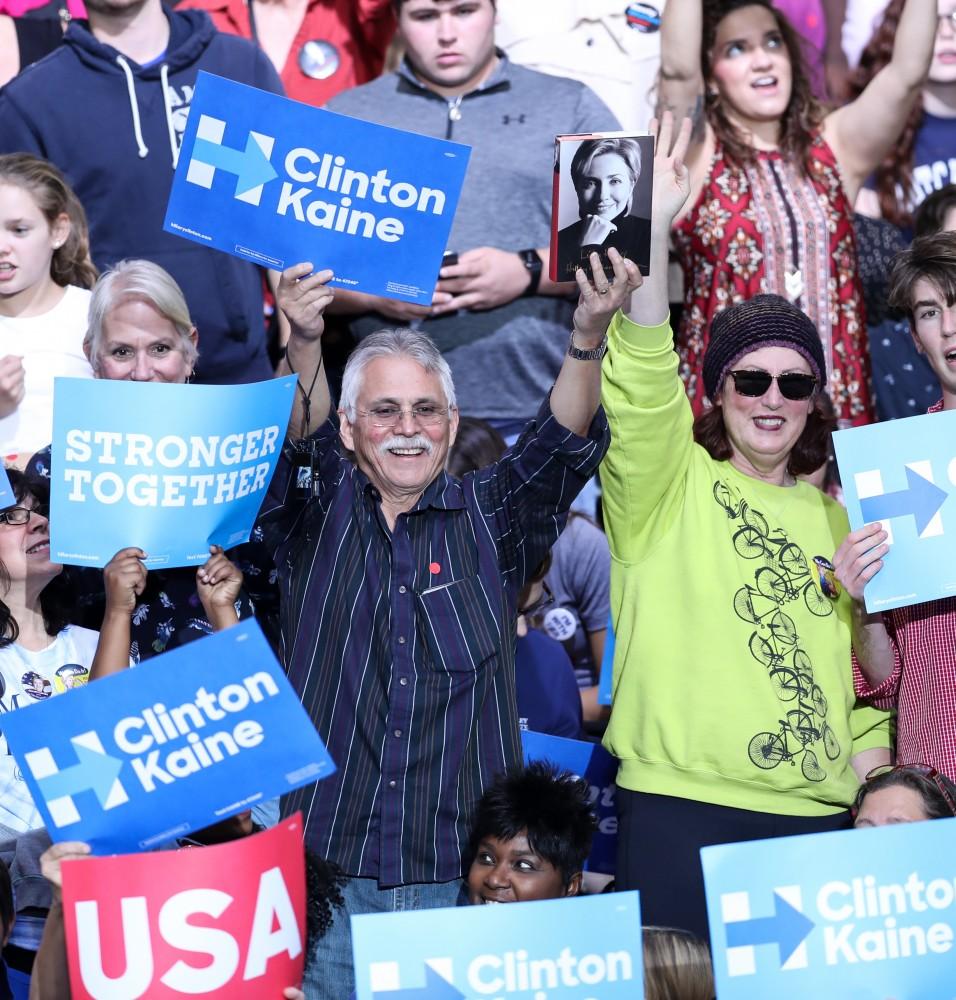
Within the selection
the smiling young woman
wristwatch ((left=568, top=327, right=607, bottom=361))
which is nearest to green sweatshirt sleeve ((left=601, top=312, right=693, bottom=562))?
wristwatch ((left=568, top=327, right=607, bottom=361))

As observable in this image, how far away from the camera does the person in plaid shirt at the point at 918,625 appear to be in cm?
395

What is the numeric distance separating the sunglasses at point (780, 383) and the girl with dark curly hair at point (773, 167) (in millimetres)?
1074

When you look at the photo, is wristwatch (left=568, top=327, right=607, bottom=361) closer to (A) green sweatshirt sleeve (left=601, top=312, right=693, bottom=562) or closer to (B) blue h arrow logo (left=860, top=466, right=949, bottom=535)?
(A) green sweatshirt sleeve (left=601, top=312, right=693, bottom=562)

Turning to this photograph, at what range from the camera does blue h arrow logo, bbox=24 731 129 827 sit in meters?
3.28

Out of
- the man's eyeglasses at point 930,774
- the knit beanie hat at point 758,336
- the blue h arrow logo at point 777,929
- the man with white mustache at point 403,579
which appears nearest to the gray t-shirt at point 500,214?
the knit beanie hat at point 758,336

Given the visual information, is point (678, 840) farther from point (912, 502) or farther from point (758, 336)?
point (758, 336)

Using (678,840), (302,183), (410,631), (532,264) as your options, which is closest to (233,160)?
(302,183)

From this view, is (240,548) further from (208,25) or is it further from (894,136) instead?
(894,136)

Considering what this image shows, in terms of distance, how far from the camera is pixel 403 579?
3.90m

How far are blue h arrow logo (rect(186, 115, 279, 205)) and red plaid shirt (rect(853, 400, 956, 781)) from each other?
1.73 m

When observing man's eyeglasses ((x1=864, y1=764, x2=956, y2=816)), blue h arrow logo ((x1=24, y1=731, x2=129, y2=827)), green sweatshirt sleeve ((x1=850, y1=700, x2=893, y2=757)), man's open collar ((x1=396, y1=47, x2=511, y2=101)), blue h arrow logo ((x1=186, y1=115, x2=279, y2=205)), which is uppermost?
man's open collar ((x1=396, y1=47, x2=511, y2=101))

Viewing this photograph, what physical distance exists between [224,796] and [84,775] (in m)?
0.26

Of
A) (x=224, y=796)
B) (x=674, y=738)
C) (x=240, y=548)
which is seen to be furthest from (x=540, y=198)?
(x=224, y=796)

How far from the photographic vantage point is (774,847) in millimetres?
3193
